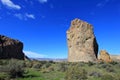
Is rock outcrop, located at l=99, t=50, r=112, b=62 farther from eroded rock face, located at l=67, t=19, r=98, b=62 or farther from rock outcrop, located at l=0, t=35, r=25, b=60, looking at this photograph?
rock outcrop, located at l=0, t=35, r=25, b=60

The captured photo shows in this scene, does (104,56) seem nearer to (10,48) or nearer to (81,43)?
(81,43)

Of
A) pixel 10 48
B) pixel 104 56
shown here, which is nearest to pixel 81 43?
pixel 104 56

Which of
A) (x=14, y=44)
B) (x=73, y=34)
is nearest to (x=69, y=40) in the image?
(x=73, y=34)

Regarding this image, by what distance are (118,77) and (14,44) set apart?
104ft

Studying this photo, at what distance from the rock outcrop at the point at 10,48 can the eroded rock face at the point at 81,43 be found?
1639cm

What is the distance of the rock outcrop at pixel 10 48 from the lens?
47500mm

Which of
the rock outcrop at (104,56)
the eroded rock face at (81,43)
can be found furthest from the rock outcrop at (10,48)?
the rock outcrop at (104,56)

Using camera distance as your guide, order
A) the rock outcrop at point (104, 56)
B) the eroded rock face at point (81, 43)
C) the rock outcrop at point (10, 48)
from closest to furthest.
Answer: the rock outcrop at point (10, 48), the eroded rock face at point (81, 43), the rock outcrop at point (104, 56)

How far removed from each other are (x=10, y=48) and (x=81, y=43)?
20.9 m

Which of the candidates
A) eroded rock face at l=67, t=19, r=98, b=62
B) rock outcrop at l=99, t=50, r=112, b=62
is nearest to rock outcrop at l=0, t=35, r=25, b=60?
eroded rock face at l=67, t=19, r=98, b=62

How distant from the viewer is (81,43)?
63219mm

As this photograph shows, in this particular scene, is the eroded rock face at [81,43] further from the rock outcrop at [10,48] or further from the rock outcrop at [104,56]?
the rock outcrop at [10,48]

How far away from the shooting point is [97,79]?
93.6ft

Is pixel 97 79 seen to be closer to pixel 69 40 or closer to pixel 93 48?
pixel 93 48
